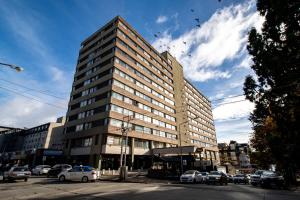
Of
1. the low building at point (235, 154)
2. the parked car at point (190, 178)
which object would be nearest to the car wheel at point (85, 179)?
the parked car at point (190, 178)

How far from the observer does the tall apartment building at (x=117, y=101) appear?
38.1 metres

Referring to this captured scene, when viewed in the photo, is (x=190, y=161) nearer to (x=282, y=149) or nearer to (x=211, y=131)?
(x=282, y=149)

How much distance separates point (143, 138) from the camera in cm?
4425

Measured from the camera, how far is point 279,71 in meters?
16.3

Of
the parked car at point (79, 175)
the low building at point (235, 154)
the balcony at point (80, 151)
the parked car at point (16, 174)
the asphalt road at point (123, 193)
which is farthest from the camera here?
the low building at point (235, 154)

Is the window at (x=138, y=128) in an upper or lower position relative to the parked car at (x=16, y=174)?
upper

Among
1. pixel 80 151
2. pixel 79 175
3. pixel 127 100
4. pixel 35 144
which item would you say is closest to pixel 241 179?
pixel 79 175

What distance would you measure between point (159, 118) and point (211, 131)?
169 feet

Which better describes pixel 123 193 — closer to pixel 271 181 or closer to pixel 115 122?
pixel 271 181

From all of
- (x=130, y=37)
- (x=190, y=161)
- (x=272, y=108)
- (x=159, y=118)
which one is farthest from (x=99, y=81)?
(x=272, y=108)

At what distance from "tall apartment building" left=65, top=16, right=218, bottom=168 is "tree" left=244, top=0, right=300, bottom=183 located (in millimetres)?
20305

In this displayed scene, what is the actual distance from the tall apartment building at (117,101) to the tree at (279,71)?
2030cm

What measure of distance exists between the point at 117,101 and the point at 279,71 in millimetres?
29187

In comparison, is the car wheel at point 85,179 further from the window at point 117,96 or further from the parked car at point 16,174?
the window at point 117,96
